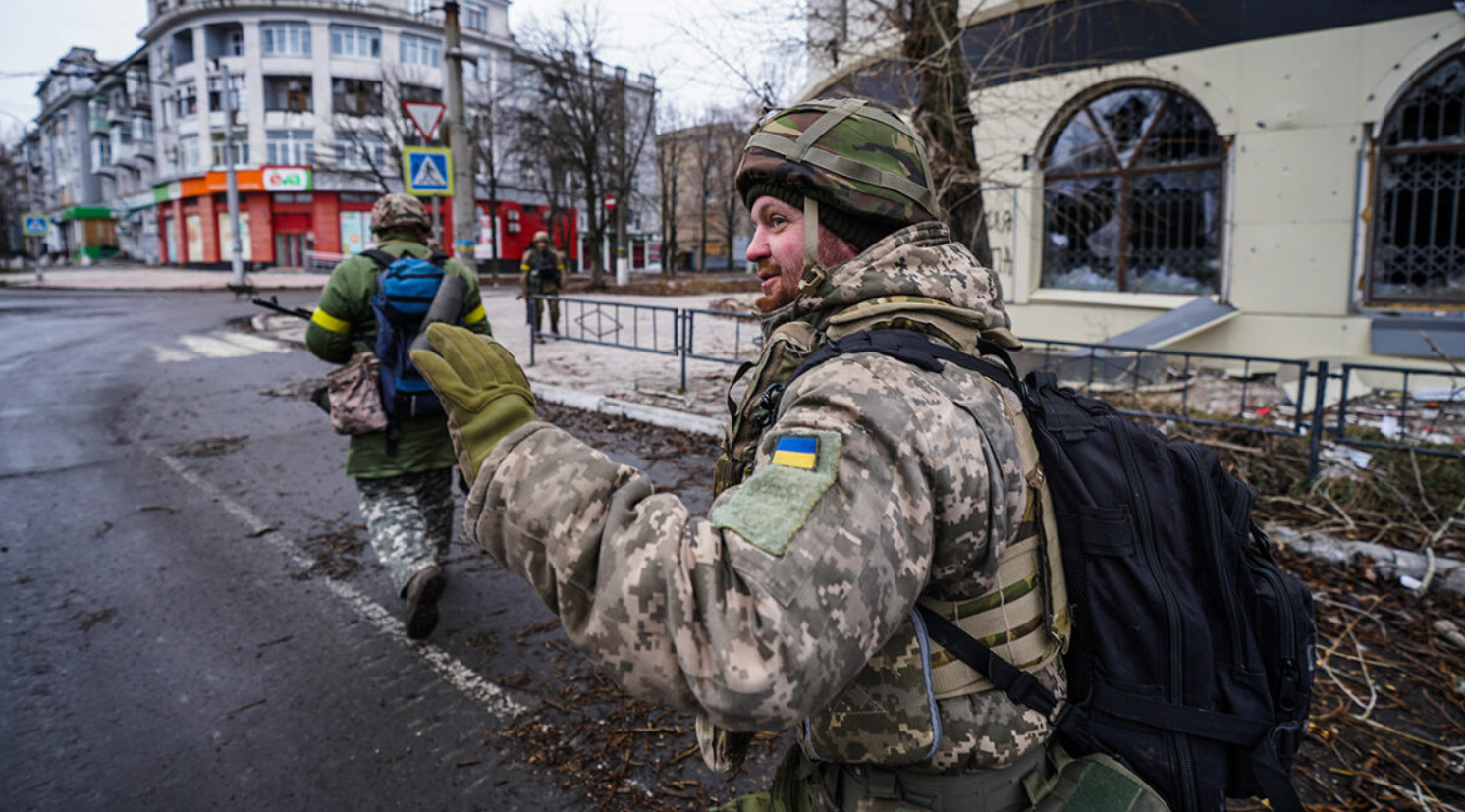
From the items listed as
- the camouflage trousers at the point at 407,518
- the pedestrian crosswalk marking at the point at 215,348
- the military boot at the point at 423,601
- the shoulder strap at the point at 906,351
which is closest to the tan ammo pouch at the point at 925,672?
the shoulder strap at the point at 906,351

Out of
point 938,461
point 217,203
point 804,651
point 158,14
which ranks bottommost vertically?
point 804,651

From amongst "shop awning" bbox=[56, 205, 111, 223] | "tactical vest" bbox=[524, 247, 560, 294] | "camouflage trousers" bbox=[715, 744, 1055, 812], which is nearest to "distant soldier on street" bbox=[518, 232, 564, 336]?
"tactical vest" bbox=[524, 247, 560, 294]

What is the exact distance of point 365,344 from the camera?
4.14m

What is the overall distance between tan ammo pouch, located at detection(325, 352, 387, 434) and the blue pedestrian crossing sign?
21.7 ft

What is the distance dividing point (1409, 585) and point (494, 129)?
40369mm

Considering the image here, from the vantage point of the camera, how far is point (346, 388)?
393 cm

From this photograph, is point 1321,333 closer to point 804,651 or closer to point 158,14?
point 804,651

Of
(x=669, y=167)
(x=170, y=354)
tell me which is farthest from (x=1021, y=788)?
(x=669, y=167)

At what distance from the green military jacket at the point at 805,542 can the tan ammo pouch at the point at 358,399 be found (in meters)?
2.96

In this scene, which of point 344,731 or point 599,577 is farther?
point 344,731

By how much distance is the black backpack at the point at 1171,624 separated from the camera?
1350mm

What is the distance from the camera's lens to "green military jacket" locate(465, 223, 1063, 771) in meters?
1.01

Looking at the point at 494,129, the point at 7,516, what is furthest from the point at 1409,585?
the point at 494,129

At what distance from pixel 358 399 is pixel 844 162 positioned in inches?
125
